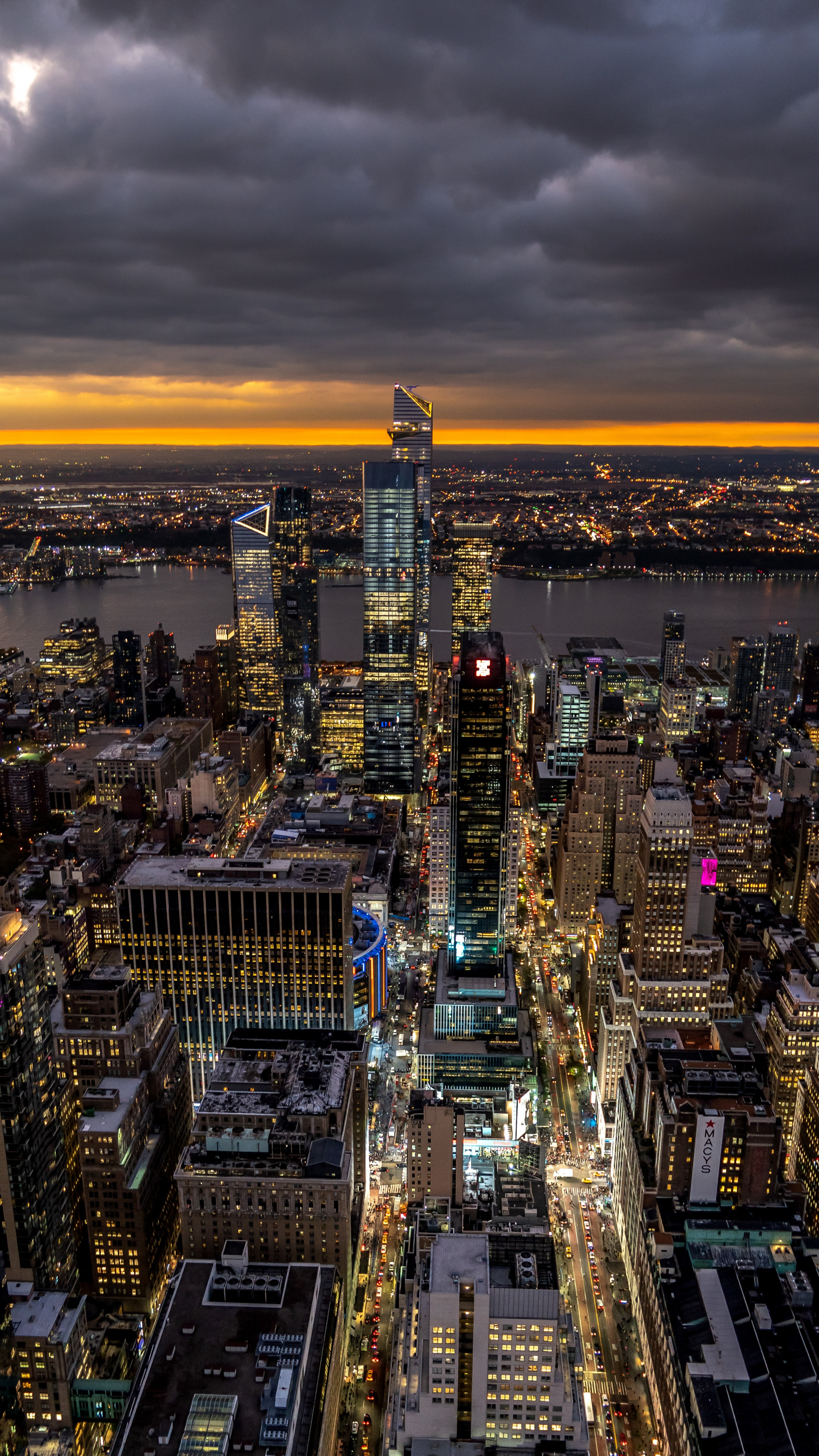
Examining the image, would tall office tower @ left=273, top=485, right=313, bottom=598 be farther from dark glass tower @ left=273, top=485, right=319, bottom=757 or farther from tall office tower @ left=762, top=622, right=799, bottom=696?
tall office tower @ left=762, top=622, right=799, bottom=696

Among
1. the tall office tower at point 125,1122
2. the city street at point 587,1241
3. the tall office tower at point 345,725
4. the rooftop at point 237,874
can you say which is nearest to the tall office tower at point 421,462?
the tall office tower at point 345,725

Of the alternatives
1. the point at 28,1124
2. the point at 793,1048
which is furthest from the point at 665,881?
the point at 28,1124

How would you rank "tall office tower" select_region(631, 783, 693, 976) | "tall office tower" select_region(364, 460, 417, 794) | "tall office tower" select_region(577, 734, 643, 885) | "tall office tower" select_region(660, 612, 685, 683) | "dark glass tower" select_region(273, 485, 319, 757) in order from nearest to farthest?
"tall office tower" select_region(631, 783, 693, 976)
"tall office tower" select_region(577, 734, 643, 885)
"tall office tower" select_region(364, 460, 417, 794)
"tall office tower" select_region(660, 612, 685, 683)
"dark glass tower" select_region(273, 485, 319, 757)

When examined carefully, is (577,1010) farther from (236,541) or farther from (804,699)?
(236,541)

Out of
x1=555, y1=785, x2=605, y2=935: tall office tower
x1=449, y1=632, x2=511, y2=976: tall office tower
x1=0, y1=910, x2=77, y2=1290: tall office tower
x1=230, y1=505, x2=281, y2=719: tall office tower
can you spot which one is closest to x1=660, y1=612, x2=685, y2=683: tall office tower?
x1=230, y1=505, x2=281, y2=719: tall office tower

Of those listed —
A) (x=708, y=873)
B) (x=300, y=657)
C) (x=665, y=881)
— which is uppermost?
(x=665, y=881)

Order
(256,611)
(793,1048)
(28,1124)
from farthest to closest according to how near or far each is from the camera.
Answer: (256,611) → (793,1048) → (28,1124)

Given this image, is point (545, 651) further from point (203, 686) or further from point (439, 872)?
point (439, 872)
